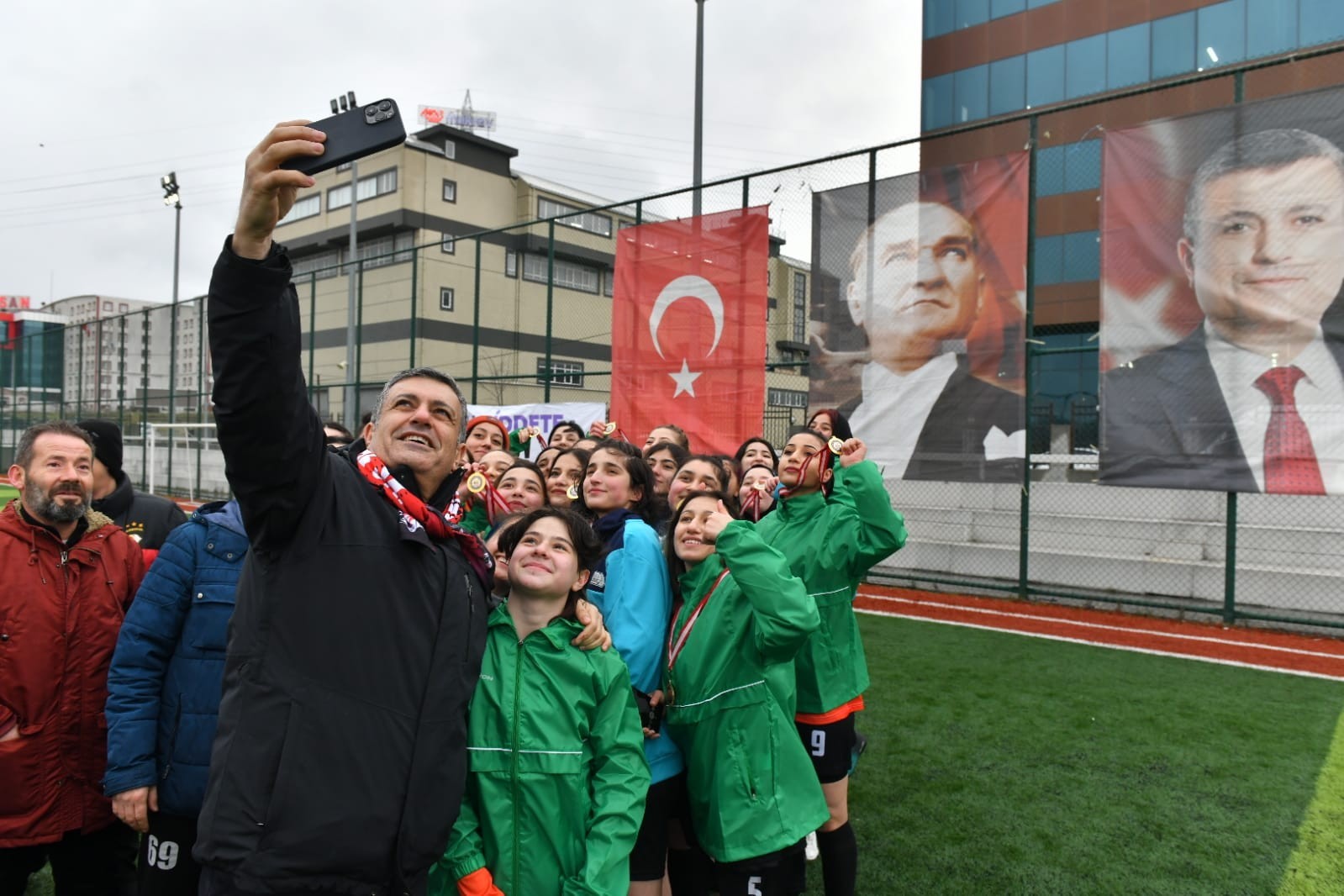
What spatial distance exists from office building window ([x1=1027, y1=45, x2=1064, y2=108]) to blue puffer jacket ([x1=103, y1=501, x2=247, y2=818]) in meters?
26.9

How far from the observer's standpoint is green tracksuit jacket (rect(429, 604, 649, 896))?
1.87 meters

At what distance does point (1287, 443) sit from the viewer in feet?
21.8

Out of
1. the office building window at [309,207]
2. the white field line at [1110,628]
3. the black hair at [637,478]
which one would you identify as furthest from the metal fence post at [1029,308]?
the office building window at [309,207]

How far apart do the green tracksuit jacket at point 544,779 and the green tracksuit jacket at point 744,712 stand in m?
0.43

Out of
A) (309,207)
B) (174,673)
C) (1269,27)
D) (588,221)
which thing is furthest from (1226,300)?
(309,207)

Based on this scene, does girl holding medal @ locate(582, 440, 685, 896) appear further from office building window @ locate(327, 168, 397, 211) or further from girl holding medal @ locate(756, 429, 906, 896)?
office building window @ locate(327, 168, 397, 211)

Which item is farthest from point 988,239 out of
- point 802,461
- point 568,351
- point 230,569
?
point 568,351

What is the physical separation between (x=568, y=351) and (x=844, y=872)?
14190 millimetres

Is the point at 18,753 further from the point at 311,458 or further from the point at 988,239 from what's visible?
the point at 988,239

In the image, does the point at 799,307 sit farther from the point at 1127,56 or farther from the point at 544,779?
the point at 1127,56

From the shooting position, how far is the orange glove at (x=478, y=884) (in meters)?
1.78

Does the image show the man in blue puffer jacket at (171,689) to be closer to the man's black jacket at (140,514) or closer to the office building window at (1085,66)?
the man's black jacket at (140,514)

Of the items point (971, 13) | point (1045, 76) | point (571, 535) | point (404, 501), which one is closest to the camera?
point (404, 501)

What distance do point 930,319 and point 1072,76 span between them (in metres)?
20.1
